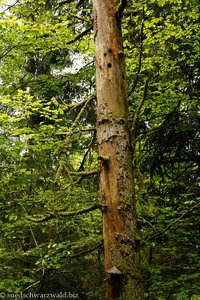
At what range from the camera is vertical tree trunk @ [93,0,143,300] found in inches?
84.0

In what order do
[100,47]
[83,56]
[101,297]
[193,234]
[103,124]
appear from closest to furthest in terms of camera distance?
[103,124], [100,47], [193,234], [83,56], [101,297]

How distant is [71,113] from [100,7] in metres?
5.09

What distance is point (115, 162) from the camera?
236cm

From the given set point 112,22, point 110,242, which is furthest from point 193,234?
point 112,22

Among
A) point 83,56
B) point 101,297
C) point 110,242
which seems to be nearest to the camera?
point 110,242

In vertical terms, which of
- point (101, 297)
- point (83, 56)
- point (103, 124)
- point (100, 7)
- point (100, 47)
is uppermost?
point (83, 56)

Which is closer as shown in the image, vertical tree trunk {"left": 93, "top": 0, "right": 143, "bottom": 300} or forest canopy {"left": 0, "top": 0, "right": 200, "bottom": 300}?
vertical tree trunk {"left": 93, "top": 0, "right": 143, "bottom": 300}

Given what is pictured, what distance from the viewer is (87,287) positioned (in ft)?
30.9

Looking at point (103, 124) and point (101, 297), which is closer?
point (103, 124)

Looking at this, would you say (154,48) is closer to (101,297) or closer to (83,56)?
(83,56)

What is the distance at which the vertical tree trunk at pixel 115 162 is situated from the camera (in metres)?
2.13

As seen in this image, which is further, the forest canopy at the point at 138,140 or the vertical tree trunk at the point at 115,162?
the forest canopy at the point at 138,140

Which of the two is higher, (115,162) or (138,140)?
(138,140)

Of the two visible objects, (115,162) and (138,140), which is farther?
(138,140)
